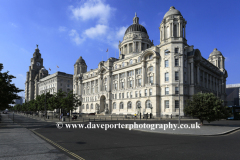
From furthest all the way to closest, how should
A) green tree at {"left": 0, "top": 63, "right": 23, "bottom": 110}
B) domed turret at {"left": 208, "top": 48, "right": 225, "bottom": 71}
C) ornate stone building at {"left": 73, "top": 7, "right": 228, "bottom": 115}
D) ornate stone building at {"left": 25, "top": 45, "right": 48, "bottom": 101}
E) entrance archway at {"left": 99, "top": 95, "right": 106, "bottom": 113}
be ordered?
ornate stone building at {"left": 25, "top": 45, "right": 48, "bottom": 101} → domed turret at {"left": 208, "top": 48, "right": 225, "bottom": 71} → entrance archway at {"left": 99, "top": 95, "right": 106, "bottom": 113} → ornate stone building at {"left": 73, "top": 7, "right": 228, "bottom": 115} → green tree at {"left": 0, "top": 63, "right": 23, "bottom": 110}

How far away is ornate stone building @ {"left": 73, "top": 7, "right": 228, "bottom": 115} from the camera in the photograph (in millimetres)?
57656

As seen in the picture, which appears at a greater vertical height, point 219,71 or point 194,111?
point 219,71

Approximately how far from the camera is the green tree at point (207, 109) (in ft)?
86.9

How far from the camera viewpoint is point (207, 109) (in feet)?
87.0

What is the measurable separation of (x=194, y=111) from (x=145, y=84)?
3755 centimetres

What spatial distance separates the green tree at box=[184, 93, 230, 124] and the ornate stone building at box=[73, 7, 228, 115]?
78.3 feet

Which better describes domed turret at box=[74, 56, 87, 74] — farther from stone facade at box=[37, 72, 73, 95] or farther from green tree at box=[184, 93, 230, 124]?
green tree at box=[184, 93, 230, 124]

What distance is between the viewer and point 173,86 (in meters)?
57.0

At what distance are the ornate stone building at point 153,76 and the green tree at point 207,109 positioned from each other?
23864 mm

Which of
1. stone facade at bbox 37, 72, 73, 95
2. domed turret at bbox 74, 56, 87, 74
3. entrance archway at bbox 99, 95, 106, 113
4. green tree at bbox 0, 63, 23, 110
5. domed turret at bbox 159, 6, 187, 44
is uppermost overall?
domed turret at bbox 159, 6, 187, 44

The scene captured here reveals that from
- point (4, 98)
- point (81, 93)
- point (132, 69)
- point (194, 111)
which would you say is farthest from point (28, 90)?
point (194, 111)

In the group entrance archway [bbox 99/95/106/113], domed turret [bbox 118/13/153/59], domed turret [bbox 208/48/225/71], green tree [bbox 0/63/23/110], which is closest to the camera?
green tree [bbox 0/63/23/110]

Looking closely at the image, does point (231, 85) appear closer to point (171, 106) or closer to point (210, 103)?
point (171, 106)

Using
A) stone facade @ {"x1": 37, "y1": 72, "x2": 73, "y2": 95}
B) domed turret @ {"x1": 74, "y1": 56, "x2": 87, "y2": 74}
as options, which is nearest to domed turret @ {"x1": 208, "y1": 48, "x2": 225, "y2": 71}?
domed turret @ {"x1": 74, "y1": 56, "x2": 87, "y2": 74}
